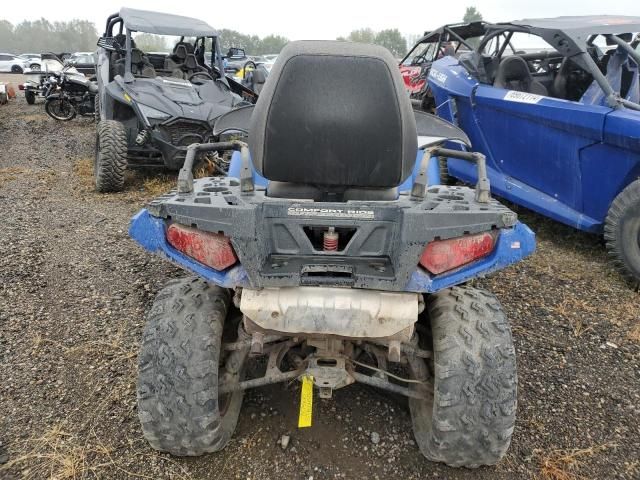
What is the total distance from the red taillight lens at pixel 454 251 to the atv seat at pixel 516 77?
3.54 m

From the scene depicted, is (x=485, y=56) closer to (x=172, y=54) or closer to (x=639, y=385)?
(x=639, y=385)

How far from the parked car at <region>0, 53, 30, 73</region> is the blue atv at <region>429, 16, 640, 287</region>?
2805cm

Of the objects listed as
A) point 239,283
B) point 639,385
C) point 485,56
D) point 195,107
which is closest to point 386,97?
point 239,283

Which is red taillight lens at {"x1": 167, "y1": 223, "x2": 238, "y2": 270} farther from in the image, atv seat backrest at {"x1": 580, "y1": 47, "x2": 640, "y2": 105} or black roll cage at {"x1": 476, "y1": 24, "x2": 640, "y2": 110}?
atv seat backrest at {"x1": 580, "y1": 47, "x2": 640, "y2": 105}

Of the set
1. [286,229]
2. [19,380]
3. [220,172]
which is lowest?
[19,380]

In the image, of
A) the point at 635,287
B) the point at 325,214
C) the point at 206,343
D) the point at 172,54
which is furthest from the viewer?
the point at 172,54

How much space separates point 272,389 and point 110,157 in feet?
12.7

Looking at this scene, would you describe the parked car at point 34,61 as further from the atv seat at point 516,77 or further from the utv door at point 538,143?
the utv door at point 538,143

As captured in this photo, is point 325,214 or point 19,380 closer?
point 325,214

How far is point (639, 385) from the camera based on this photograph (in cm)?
269

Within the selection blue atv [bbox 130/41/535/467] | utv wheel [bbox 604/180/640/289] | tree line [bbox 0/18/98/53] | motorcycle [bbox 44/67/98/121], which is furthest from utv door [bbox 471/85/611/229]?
tree line [bbox 0/18/98/53]

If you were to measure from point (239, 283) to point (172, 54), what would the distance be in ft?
22.0

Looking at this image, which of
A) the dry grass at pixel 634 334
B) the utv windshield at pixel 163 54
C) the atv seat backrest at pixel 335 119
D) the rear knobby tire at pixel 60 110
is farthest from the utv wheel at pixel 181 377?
the rear knobby tire at pixel 60 110

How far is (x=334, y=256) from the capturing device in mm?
1788
